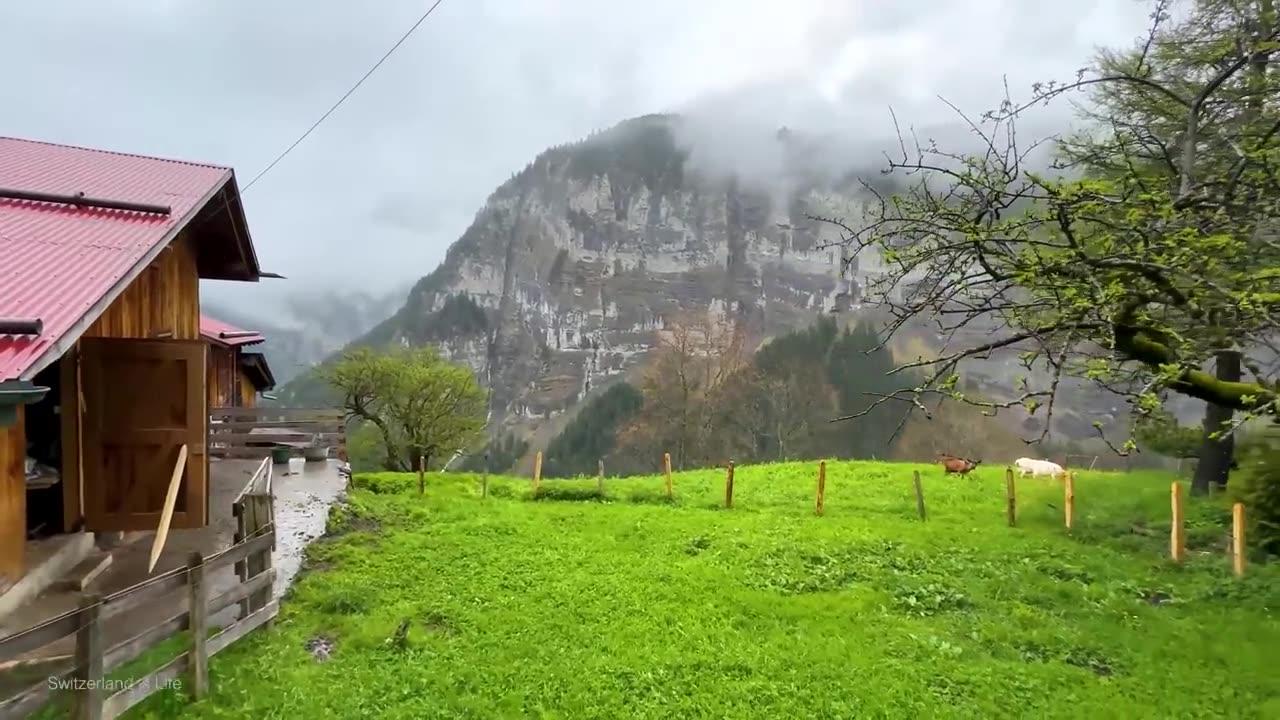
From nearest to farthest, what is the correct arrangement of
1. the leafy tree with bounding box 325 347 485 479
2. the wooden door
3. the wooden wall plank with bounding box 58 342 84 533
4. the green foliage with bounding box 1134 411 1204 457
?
the wooden wall plank with bounding box 58 342 84 533 < the wooden door < the green foliage with bounding box 1134 411 1204 457 < the leafy tree with bounding box 325 347 485 479

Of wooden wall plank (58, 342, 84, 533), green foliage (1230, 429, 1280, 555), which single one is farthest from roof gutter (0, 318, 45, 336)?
green foliage (1230, 429, 1280, 555)

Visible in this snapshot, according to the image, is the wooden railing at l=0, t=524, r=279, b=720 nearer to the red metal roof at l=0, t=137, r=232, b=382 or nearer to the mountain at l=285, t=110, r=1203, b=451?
the red metal roof at l=0, t=137, r=232, b=382

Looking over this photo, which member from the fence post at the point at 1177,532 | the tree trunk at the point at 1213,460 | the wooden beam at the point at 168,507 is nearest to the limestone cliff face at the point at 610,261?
the tree trunk at the point at 1213,460

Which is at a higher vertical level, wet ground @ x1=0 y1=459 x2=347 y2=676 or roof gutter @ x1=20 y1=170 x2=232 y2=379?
roof gutter @ x1=20 y1=170 x2=232 y2=379

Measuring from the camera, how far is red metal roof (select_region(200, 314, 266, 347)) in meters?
21.4

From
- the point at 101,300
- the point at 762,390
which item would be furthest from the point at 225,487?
the point at 762,390

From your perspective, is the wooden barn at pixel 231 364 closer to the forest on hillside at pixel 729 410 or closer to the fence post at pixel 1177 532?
the forest on hillside at pixel 729 410

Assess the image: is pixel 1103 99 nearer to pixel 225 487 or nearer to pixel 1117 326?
pixel 1117 326

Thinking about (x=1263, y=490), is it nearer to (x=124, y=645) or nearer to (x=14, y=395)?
(x=124, y=645)

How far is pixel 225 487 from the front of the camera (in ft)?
43.3

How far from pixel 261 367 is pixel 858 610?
98.8 ft

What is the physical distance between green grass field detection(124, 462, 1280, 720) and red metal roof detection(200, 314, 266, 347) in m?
12.6

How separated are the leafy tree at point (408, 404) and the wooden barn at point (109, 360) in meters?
18.9

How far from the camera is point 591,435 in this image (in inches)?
2571
